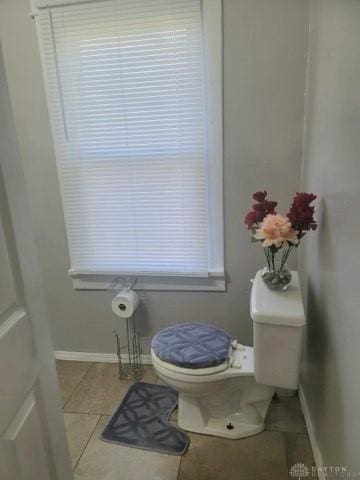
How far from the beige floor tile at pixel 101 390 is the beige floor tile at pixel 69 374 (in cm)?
3

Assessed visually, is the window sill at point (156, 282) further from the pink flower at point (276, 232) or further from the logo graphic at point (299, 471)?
the logo graphic at point (299, 471)

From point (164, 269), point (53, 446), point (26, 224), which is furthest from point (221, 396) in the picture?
point (26, 224)

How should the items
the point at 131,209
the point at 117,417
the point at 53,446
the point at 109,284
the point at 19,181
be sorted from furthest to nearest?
the point at 109,284 < the point at 131,209 < the point at 117,417 < the point at 53,446 < the point at 19,181

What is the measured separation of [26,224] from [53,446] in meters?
0.66

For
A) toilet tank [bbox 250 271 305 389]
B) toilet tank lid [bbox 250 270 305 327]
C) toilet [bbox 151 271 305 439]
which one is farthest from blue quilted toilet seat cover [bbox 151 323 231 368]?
toilet tank lid [bbox 250 270 305 327]

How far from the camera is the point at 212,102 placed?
70.8 inches

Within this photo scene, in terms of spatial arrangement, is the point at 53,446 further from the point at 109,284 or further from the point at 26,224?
the point at 109,284

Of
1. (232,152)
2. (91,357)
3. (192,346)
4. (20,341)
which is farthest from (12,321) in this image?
(91,357)

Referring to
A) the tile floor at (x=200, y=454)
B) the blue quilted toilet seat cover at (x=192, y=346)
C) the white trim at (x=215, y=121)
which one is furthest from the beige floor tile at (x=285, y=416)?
the white trim at (x=215, y=121)

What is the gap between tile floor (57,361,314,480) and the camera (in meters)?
1.54

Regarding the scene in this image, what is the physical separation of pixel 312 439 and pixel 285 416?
21cm

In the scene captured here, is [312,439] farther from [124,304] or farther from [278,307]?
[124,304]

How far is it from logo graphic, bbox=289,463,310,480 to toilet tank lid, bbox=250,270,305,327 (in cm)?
69

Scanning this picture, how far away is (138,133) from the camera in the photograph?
74.9 inches
